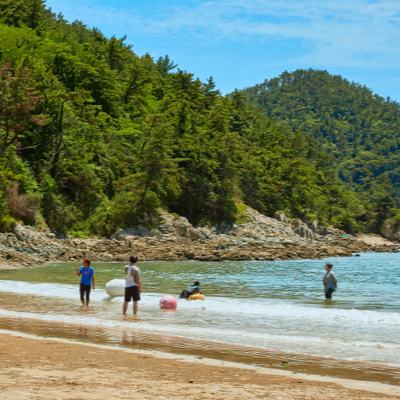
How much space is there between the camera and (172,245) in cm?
4575

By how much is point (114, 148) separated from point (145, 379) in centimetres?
4948

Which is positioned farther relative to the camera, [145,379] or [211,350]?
[211,350]

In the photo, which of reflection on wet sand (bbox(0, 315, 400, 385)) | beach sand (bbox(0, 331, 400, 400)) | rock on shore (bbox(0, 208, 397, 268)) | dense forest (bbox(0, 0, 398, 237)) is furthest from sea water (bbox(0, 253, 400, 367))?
dense forest (bbox(0, 0, 398, 237))

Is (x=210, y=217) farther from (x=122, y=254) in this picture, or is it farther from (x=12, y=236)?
(x=12, y=236)

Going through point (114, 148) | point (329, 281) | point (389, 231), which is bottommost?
point (329, 281)

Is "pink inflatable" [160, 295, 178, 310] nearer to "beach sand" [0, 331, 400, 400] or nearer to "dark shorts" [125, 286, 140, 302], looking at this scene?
"dark shorts" [125, 286, 140, 302]

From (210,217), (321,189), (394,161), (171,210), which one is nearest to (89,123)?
(171,210)

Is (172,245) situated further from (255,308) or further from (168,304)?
(168,304)

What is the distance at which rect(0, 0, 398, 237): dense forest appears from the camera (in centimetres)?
4094

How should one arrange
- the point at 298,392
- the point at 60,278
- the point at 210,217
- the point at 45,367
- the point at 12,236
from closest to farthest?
the point at 298,392 < the point at 45,367 < the point at 60,278 < the point at 12,236 < the point at 210,217

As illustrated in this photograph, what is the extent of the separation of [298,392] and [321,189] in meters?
94.0

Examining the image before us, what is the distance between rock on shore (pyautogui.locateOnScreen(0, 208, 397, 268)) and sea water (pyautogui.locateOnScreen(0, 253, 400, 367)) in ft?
32.1

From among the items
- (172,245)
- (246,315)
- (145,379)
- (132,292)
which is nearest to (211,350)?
(145,379)

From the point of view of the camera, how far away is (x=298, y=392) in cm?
→ 632
